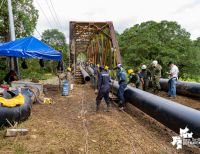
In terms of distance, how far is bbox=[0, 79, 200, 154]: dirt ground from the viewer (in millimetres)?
6020

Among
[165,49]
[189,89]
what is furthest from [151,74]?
[165,49]

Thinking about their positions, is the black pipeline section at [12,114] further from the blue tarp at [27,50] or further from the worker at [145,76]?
the worker at [145,76]

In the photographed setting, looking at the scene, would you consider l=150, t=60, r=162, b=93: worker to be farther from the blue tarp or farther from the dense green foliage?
the dense green foliage

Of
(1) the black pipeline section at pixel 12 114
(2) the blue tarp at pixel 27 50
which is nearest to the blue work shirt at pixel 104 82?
(1) the black pipeline section at pixel 12 114

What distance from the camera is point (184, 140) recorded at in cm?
638

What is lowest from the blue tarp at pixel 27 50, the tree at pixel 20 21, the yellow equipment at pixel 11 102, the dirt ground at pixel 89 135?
the dirt ground at pixel 89 135

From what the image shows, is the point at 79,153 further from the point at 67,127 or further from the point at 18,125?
the point at 18,125

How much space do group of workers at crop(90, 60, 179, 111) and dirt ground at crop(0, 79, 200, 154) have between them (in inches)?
28.7

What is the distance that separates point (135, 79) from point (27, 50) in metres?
5.14

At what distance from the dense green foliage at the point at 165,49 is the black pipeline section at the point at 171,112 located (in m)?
29.9

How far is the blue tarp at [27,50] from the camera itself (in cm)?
1276

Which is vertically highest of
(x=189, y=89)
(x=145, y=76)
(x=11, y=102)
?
(x=145, y=76)

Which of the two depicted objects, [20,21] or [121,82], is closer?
[121,82]

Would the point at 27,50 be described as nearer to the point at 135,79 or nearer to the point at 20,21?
the point at 135,79
